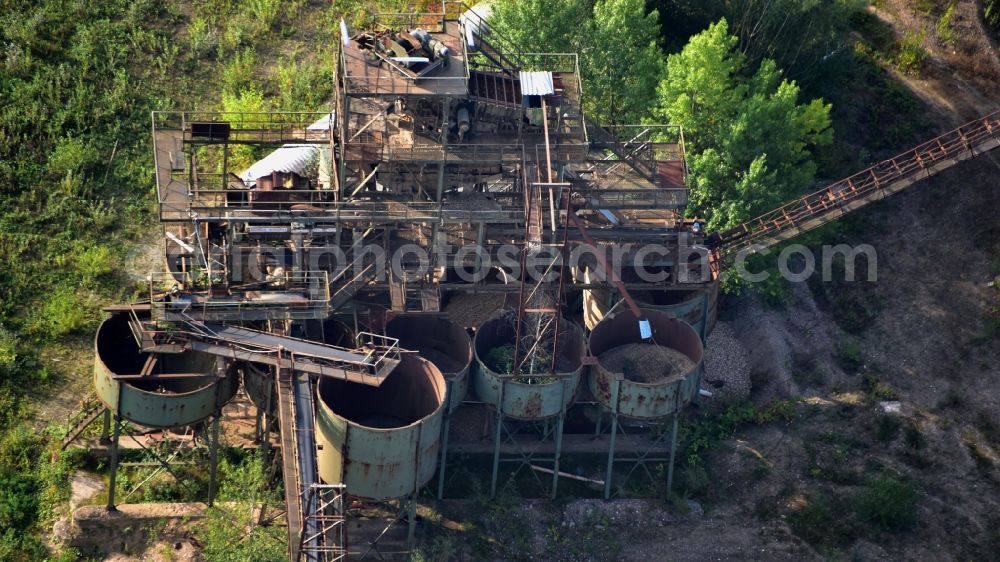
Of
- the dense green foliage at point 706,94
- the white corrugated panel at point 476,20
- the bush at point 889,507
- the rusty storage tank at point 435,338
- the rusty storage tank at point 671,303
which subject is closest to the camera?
the bush at point 889,507

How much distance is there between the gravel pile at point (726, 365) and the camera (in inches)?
2141

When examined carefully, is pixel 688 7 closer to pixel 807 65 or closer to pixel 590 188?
pixel 807 65

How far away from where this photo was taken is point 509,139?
51531mm

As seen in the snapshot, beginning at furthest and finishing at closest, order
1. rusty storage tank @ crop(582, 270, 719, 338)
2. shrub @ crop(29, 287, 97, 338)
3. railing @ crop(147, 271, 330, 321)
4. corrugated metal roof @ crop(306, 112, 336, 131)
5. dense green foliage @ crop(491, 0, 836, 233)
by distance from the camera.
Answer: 1. dense green foliage @ crop(491, 0, 836, 233)
2. corrugated metal roof @ crop(306, 112, 336, 131)
3. rusty storage tank @ crop(582, 270, 719, 338)
4. shrub @ crop(29, 287, 97, 338)
5. railing @ crop(147, 271, 330, 321)

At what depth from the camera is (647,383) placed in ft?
165

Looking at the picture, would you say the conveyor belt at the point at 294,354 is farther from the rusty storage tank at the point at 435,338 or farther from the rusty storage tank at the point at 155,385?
the rusty storage tank at the point at 435,338

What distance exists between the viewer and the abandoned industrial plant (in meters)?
48.0

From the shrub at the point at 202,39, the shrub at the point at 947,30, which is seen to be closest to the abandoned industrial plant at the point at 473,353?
the shrub at the point at 202,39

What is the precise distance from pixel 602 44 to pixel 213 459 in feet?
73.5

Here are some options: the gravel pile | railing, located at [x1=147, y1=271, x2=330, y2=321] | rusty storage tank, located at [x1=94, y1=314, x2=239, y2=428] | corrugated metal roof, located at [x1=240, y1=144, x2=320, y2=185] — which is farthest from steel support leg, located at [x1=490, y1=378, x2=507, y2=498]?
corrugated metal roof, located at [x1=240, y1=144, x2=320, y2=185]

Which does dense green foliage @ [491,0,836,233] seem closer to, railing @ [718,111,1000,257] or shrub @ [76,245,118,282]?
railing @ [718,111,1000,257]

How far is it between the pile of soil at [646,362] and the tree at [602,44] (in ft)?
33.6

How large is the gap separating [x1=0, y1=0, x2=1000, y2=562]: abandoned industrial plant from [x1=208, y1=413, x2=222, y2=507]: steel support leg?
9 cm

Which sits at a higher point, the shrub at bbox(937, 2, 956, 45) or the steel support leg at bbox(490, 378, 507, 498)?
the shrub at bbox(937, 2, 956, 45)
